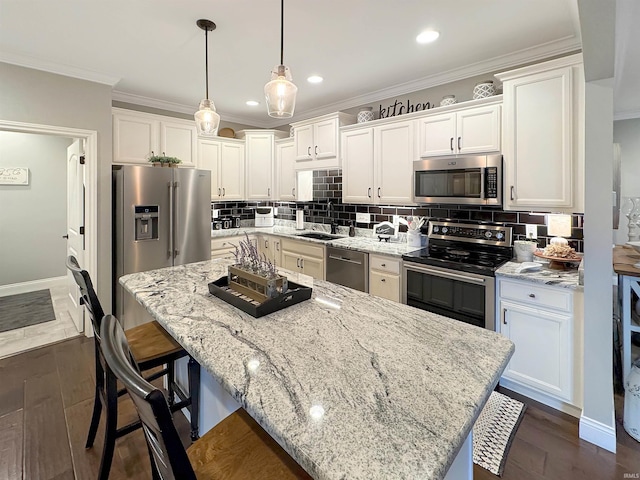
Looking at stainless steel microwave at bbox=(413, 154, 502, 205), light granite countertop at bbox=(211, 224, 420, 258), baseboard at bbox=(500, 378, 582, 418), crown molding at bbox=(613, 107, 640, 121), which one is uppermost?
crown molding at bbox=(613, 107, 640, 121)

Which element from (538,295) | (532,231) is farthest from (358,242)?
(538,295)

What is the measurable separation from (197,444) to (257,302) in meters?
0.58

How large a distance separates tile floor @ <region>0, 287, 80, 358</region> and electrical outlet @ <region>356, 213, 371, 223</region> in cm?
338

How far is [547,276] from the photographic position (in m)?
2.26

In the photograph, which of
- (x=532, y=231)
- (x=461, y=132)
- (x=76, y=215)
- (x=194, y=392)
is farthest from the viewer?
(x=76, y=215)

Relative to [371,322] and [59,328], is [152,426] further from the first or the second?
[59,328]

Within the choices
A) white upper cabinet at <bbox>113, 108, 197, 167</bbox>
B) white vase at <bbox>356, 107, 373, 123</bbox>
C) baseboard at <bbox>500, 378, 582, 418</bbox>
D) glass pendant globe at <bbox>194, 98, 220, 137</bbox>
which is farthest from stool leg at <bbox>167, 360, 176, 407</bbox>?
white vase at <bbox>356, 107, 373, 123</bbox>

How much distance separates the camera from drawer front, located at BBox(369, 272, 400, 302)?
10.1 ft

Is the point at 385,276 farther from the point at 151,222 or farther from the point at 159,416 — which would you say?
the point at 159,416

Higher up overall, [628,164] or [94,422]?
[628,164]

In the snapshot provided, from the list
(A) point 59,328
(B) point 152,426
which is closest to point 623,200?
(B) point 152,426

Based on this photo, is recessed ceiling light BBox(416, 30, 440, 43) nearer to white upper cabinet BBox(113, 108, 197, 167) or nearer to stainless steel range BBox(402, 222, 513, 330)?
stainless steel range BBox(402, 222, 513, 330)

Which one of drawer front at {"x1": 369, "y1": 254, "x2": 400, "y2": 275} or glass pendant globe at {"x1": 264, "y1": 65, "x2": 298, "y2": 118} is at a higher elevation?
glass pendant globe at {"x1": 264, "y1": 65, "x2": 298, "y2": 118}

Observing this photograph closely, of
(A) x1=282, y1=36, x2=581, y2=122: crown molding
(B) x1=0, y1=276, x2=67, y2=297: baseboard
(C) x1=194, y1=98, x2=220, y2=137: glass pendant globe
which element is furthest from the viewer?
(B) x1=0, y1=276, x2=67, y2=297: baseboard
